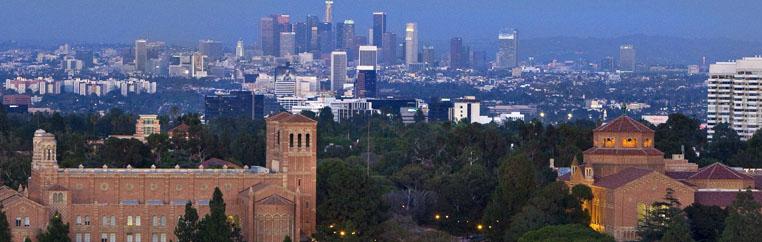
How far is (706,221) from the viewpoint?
259 ft

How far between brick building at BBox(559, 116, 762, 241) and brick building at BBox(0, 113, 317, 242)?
10.5 meters

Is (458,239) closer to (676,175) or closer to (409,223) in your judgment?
(409,223)

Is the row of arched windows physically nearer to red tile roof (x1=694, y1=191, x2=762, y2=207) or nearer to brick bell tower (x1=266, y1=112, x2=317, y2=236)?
brick bell tower (x1=266, y1=112, x2=317, y2=236)

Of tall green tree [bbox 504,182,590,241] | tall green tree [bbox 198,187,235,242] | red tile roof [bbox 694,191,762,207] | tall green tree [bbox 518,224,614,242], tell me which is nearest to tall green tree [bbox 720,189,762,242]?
tall green tree [bbox 518,224,614,242]

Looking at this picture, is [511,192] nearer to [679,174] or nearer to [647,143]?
[679,174]

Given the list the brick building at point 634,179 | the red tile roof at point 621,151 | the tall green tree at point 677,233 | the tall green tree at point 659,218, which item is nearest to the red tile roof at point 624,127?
the brick building at point 634,179

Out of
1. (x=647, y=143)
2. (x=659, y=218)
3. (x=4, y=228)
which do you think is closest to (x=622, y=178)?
(x=659, y=218)

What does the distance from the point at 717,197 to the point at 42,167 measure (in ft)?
78.9

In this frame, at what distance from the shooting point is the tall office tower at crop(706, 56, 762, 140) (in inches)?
6614

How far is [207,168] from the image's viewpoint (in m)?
87.1

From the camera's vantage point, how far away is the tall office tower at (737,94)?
6614 inches

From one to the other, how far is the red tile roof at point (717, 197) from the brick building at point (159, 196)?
1391 cm

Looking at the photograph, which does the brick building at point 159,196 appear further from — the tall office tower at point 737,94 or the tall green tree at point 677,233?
the tall office tower at point 737,94

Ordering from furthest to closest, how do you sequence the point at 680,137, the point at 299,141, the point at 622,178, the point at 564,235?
the point at 680,137 → the point at 622,178 → the point at 299,141 → the point at 564,235
